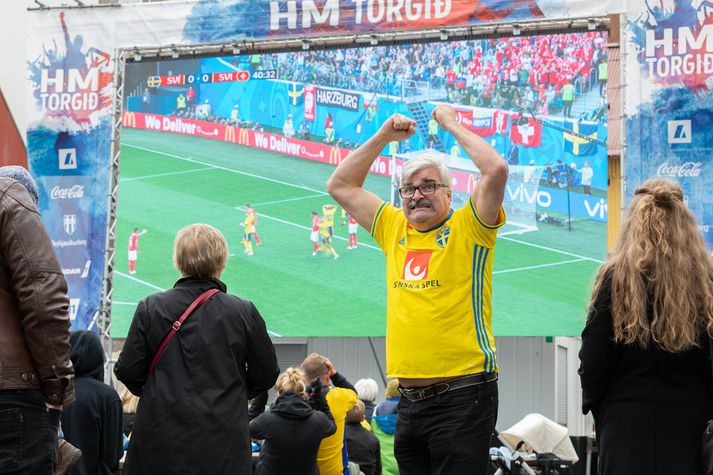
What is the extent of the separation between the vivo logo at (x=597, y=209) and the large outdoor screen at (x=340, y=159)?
0.04 ft

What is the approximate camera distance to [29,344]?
3.34 m

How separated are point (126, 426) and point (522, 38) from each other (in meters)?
6.23

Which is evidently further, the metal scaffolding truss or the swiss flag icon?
the metal scaffolding truss

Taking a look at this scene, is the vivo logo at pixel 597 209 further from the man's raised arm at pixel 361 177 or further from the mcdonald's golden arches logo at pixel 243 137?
the man's raised arm at pixel 361 177

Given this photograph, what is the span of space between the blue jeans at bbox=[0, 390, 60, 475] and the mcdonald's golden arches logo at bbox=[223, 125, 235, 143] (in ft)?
30.3

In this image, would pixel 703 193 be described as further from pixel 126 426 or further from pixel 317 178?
pixel 126 426

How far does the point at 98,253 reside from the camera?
11.6 meters

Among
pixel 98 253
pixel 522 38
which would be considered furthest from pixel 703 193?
pixel 98 253

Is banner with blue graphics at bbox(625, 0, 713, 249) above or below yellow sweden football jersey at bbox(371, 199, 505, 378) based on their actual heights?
above

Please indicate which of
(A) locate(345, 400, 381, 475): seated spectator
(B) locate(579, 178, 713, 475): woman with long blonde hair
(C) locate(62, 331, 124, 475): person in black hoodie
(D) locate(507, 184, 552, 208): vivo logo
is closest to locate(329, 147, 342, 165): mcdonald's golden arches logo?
(D) locate(507, 184, 552, 208): vivo logo

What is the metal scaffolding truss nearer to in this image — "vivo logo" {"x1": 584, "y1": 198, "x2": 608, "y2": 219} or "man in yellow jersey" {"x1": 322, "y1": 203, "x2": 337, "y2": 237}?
"man in yellow jersey" {"x1": 322, "y1": 203, "x2": 337, "y2": 237}

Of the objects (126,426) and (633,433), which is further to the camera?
(126,426)

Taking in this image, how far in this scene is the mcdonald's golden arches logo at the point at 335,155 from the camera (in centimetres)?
1204

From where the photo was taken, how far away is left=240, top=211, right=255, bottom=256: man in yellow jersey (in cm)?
1207
